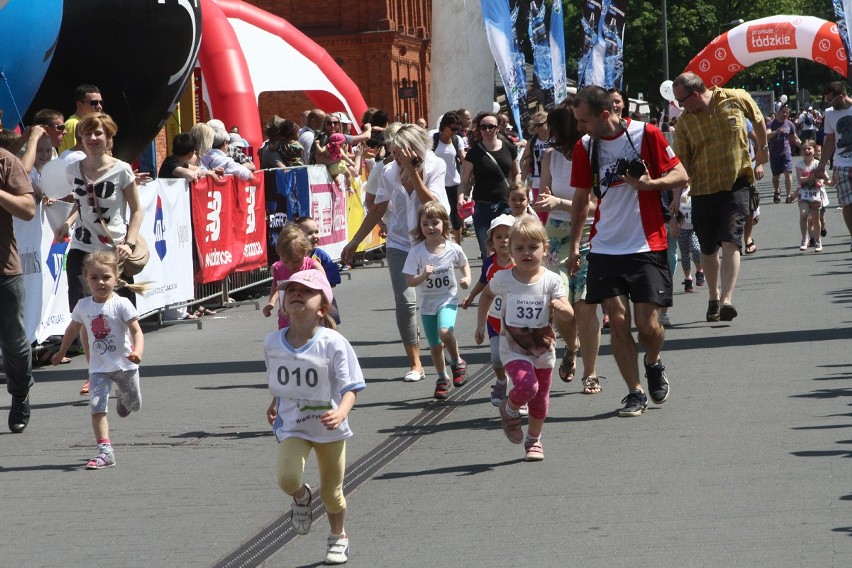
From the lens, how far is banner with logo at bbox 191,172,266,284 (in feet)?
49.3

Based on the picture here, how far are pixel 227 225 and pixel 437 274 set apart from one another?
6.58 m

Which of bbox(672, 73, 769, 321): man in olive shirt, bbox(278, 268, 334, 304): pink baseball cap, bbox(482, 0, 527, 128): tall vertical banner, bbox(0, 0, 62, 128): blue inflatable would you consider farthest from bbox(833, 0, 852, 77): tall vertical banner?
bbox(278, 268, 334, 304): pink baseball cap

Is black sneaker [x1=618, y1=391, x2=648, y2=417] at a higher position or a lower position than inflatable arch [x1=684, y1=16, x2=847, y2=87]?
lower

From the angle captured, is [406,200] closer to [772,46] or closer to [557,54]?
[557,54]

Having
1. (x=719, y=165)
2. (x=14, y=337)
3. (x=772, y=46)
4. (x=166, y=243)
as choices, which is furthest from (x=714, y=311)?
(x=772, y=46)

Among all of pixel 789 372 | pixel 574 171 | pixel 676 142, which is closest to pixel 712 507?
Answer: pixel 574 171

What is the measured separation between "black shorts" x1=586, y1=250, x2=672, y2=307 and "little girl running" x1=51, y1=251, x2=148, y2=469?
8.75ft

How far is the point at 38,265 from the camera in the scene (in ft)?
38.7

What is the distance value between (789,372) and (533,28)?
1206cm

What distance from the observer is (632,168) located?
838cm

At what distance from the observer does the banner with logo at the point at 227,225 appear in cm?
1502

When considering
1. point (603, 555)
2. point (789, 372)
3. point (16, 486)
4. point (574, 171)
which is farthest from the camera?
point (789, 372)

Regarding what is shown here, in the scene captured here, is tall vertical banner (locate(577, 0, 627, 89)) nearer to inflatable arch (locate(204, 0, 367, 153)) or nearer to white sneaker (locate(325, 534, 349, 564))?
inflatable arch (locate(204, 0, 367, 153))

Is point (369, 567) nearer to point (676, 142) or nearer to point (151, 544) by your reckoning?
point (151, 544)
